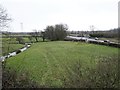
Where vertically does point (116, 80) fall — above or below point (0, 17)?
below

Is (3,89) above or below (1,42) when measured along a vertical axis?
below

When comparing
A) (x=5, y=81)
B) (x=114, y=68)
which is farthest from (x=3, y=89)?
(x=114, y=68)

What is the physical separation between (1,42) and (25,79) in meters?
3.10

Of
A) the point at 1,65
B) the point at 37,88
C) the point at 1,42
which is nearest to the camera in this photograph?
the point at 37,88

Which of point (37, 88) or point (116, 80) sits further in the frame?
point (116, 80)

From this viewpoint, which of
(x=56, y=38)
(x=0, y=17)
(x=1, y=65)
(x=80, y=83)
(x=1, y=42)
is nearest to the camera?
(x=80, y=83)

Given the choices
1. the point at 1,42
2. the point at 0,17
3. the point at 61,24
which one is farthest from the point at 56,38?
the point at 1,42

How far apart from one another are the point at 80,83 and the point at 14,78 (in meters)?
2.50

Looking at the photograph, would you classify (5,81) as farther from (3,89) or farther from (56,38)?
(56,38)

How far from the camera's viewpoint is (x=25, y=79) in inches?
329

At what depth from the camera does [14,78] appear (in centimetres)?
829

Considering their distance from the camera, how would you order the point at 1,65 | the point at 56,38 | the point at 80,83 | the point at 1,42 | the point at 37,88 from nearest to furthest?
the point at 37,88 < the point at 80,83 < the point at 1,65 < the point at 1,42 < the point at 56,38

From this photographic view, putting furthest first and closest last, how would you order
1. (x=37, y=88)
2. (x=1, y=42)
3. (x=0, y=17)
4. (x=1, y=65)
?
(x=0, y=17) → (x=1, y=42) → (x=1, y=65) → (x=37, y=88)

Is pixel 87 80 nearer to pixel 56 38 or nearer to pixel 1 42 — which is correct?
pixel 1 42
